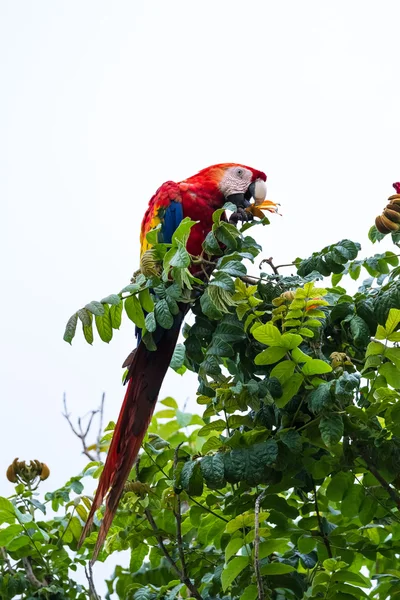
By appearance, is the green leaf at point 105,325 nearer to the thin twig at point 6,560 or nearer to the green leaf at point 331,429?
the green leaf at point 331,429

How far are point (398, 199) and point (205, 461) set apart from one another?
18.4 inches

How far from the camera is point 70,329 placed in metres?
1.01

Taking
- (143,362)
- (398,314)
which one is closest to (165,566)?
(143,362)

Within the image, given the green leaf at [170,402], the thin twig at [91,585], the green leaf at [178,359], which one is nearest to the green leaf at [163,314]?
the green leaf at [178,359]

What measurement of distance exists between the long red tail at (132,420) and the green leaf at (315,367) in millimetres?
418

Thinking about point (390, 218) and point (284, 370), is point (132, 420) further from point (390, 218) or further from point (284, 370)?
point (390, 218)

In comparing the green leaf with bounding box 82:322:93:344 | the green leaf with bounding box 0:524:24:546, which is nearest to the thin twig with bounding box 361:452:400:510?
the green leaf with bounding box 82:322:93:344

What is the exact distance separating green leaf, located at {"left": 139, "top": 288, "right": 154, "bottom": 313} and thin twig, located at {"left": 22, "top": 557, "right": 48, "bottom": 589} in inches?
24.0

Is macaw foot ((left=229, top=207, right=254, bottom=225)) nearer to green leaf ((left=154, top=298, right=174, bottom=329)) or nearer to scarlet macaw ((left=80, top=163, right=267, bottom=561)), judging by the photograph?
scarlet macaw ((left=80, top=163, right=267, bottom=561))

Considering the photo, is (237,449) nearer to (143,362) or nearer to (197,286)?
(197,286)

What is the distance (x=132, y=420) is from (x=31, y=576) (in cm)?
34

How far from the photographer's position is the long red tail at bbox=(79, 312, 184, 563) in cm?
124

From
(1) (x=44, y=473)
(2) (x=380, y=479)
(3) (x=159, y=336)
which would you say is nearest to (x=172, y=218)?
(3) (x=159, y=336)

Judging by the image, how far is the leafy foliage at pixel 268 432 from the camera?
0.97 metres
